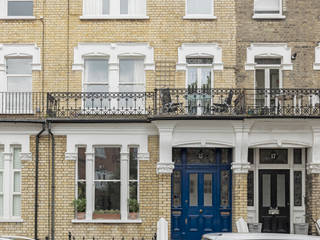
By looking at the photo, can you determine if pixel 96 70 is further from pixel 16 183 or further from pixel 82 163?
pixel 16 183

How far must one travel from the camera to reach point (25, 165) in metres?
16.0

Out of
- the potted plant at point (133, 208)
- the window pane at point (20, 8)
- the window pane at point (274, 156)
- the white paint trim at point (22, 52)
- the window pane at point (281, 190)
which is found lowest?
the potted plant at point (133, 208)

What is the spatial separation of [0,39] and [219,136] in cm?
789

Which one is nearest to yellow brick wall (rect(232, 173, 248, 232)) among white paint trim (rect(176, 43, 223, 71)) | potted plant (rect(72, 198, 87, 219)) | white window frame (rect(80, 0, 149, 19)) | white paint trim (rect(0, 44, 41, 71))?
white paint trim (rect(176, 43, 223, 71))

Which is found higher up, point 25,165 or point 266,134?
point 266,134

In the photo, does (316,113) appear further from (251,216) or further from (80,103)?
(80,103)

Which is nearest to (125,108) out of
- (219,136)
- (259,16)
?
(219,136)

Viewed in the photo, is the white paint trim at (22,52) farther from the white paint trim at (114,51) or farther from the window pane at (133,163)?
the window pane at (133,163)

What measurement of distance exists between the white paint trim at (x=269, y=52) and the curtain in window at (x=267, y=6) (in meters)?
1.27

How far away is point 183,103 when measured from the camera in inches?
630

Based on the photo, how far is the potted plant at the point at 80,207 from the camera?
15.8 meters

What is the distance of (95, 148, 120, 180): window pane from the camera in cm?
1631

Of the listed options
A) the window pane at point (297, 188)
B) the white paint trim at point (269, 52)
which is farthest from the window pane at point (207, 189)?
the white paint trim at point (269, 52)

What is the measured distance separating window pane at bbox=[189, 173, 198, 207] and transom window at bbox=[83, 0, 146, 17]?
569 centimetres
